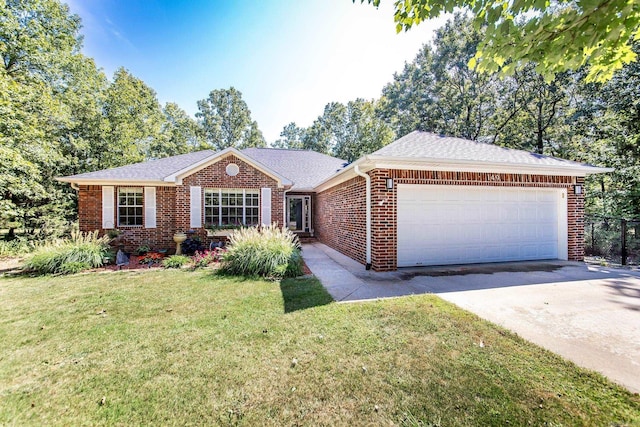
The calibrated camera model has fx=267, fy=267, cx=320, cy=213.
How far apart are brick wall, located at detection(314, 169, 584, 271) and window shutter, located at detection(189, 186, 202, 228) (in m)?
5.39

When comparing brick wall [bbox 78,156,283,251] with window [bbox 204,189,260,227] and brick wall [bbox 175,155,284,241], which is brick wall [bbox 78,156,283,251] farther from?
window [bbox 204,189,260,227]

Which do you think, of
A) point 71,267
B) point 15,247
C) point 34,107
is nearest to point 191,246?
point 71,267

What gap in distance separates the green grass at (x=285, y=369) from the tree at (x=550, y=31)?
323cm

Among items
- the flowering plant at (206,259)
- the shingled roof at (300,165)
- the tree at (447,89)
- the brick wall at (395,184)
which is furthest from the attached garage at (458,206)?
the tree at (447,89)

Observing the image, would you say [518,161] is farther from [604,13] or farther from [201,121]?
[201,121]

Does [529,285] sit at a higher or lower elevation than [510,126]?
lower

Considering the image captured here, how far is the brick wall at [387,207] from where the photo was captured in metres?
6.81

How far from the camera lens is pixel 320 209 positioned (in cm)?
1346

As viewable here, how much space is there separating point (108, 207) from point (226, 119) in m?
23.4

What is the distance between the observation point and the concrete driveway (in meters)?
3.11


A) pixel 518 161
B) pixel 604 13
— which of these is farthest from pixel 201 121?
pixel 604 13

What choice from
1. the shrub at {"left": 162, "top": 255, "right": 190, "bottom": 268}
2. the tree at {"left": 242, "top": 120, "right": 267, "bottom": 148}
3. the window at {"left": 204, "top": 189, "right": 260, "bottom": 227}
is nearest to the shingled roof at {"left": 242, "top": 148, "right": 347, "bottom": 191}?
the window at {"left": 204, "top": 189, "right": 260, "bottom": 227}

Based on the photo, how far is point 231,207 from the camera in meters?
11.3

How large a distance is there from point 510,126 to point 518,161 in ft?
46.8
